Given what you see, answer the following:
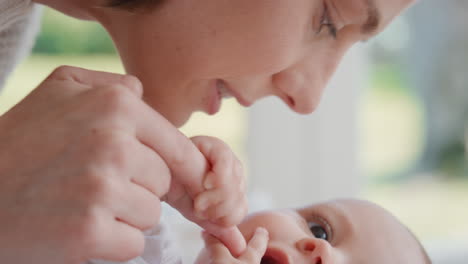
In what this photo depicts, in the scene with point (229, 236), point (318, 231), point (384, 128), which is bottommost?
point (384, 128)

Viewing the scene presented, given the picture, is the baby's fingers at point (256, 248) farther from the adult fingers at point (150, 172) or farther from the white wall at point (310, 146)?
the white wall at point (310, 146)

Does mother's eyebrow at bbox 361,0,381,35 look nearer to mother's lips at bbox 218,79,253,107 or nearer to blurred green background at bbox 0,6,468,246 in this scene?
mother's lips at bbox 218,79,253,107

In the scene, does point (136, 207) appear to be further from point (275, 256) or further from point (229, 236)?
point (275, 256)

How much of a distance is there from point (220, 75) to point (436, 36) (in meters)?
1.64

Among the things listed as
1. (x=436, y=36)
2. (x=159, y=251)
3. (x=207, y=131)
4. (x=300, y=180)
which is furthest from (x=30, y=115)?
(x=436, y=36)

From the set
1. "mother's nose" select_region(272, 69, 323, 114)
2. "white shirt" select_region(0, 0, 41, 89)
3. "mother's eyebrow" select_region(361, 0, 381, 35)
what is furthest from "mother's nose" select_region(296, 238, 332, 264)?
"white shirt" select_region(0, 0, 41, 89)

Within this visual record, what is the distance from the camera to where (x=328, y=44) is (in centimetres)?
104

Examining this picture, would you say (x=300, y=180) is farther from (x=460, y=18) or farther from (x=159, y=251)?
(x=159, y=251)

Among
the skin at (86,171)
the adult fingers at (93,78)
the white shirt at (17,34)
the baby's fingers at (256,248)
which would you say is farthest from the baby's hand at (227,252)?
the white shirt at (17,34)

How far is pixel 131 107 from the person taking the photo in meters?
0.68

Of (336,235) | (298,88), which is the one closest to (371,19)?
(298,88)

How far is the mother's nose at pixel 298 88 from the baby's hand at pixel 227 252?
24 centimetres

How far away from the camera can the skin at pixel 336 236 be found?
94cm

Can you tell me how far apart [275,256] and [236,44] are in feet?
0.98
